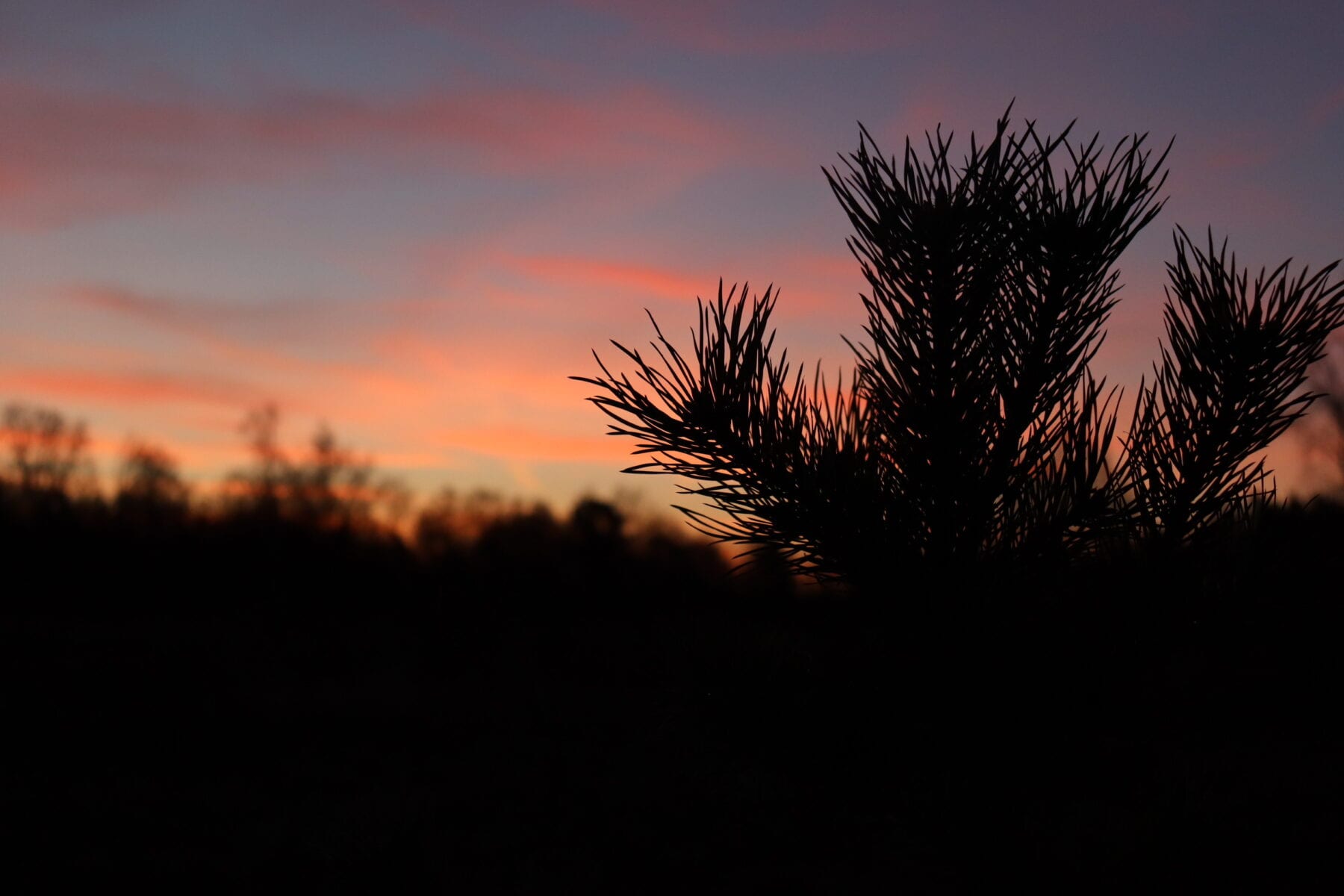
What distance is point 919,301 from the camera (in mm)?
1531

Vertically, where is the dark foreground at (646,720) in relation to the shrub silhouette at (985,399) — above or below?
below

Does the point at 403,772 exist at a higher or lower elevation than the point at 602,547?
lower

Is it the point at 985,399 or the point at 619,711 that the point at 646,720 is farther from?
the point at 619,711

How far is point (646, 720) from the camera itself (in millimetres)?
3725

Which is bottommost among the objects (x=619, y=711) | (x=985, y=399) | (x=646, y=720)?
(x=619, y=711)

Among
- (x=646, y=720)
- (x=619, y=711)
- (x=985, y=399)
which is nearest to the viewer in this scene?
(x=985, y=399)

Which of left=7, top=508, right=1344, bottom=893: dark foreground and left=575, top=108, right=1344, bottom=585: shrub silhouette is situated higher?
left=575, top=108, right=1344, bottom=585: shrub silhouette

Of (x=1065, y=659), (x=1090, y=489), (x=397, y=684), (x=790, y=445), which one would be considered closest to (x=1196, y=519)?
(x=1090, y=489)

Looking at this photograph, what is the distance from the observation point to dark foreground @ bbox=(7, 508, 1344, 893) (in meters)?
1.53

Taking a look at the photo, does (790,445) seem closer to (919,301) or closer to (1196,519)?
(919,301)

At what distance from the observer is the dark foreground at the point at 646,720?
1528 mm

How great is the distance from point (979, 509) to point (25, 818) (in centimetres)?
739

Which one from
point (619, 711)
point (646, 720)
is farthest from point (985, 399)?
point (619, 711)

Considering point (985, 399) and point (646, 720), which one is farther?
point (646, 720)
